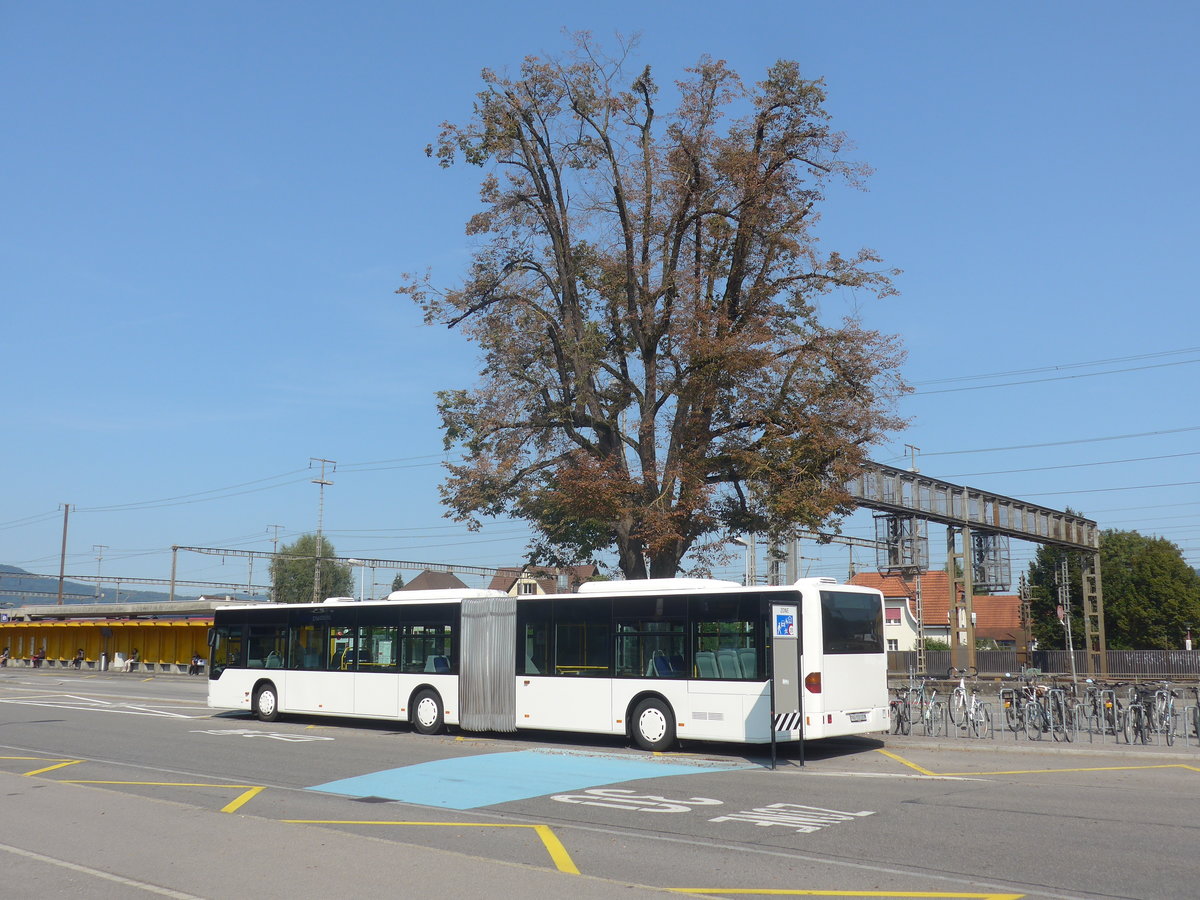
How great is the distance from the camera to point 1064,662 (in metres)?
54.8

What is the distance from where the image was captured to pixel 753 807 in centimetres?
1224

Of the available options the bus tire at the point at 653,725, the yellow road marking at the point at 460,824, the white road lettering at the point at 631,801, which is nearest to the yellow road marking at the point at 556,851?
the yellow road marking at the point at 460,824

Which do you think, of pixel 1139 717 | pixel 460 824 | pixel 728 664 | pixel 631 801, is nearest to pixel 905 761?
pixel 728 664

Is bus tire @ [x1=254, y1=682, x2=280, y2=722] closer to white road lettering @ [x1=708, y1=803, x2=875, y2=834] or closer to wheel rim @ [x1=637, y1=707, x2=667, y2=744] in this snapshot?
wheel rim @ [x1=637, y1=707, x2=667, y2=744]

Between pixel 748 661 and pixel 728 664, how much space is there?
1.28 ft

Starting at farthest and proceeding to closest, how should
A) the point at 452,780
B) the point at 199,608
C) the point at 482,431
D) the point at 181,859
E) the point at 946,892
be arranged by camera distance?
the point at 199,608
the point at 482,431
the point at 452,780
the point at 181,859
the point at 946,892

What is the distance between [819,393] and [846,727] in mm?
10879

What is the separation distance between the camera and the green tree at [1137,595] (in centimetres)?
7412

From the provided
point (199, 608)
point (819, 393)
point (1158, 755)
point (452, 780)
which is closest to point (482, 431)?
point (819, 393)

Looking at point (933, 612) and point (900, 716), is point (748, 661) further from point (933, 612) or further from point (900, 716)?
point (933, 612)

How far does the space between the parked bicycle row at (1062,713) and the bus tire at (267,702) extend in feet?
44.0

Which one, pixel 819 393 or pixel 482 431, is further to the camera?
pixel 482 431

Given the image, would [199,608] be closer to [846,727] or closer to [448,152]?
[448,152]

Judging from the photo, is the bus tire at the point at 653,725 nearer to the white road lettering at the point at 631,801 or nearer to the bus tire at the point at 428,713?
the white road lettering at the point at 631,801
